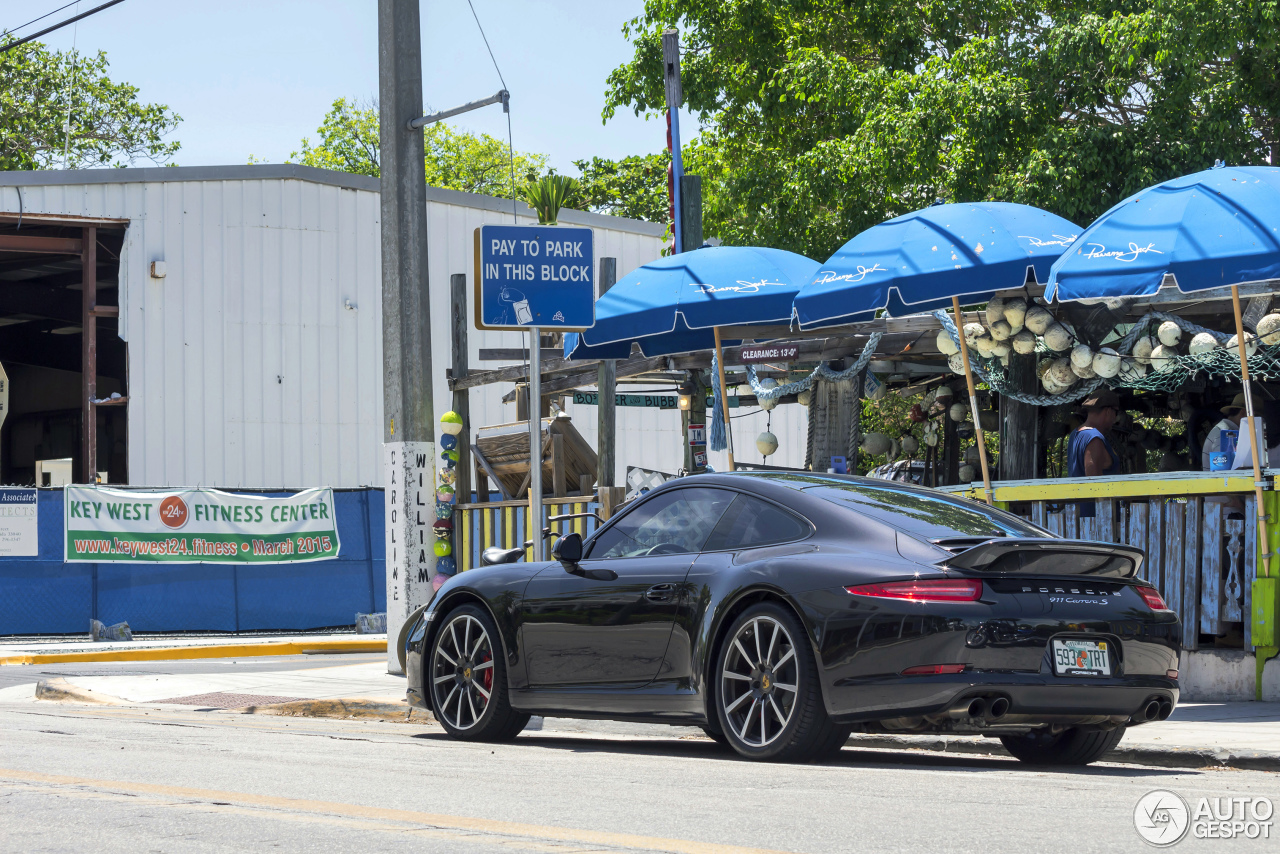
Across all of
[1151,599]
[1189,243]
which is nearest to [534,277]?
[1189,243]

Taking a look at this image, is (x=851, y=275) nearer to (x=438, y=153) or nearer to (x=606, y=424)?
(x=606, y=424)

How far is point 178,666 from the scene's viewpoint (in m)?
17.0

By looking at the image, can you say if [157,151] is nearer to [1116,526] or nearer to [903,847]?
[1116,526]

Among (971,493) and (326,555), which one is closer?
(971,493)

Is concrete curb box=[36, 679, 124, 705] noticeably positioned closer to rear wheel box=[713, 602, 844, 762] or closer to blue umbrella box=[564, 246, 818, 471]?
blue umbrella box=[564, 246, 818, 471]

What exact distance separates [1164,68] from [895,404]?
10.5 metres

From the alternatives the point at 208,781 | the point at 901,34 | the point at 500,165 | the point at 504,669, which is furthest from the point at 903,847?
the point at 500,165

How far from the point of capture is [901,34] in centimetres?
2317

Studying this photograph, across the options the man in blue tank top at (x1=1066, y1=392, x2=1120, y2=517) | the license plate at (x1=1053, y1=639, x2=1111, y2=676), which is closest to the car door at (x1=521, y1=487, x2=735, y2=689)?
the license plate at (x1=1053, y1=639, x2=1111, y2=676)

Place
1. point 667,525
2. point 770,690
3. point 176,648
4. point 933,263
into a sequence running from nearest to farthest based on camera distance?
point 770,690
point 667,525
point 933,263
point 176,648

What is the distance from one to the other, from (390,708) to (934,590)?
17.8 feet

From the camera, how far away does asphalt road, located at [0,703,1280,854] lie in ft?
15.7

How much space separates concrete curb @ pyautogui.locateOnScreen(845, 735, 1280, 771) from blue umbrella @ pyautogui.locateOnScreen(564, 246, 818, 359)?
14.2 feet

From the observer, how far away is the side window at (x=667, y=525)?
7.67 m
